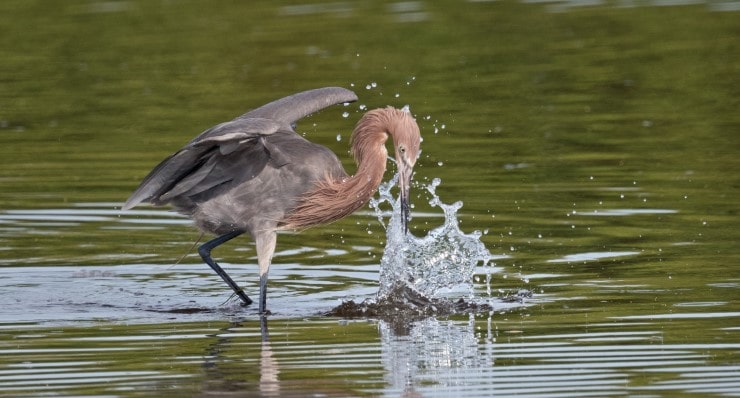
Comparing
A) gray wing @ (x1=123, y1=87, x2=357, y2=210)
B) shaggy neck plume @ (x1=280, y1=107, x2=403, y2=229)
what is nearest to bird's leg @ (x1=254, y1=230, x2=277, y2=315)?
shaggy neck plume @ (x1=280, y1=107, x2=403, y2=229)

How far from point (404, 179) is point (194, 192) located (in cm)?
144

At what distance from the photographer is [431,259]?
33.1ft

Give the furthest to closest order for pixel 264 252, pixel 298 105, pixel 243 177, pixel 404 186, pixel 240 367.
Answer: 1. pixel 298 105
2. pixel 264 252
3. pixel 243 177
4. pixel 404 186
5. pixel 240 367

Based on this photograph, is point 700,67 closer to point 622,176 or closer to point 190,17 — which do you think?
point 622,176

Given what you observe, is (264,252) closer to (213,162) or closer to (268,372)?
(213,162)

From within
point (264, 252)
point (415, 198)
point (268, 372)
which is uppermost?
point (415, 198)

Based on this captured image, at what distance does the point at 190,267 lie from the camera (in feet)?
37.5

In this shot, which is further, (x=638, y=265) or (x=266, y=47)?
(x=266, y=47)

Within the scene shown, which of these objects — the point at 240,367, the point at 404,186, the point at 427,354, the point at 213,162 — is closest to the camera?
the point at 240,367

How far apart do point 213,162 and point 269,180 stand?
17.2 inches

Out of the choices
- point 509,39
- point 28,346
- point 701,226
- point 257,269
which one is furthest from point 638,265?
point 509,39

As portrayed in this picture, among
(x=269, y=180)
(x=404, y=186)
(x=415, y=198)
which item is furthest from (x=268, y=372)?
(x=415, y=198)

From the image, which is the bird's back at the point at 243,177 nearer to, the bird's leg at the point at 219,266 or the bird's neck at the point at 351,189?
the bird's neck at the point at 351,189

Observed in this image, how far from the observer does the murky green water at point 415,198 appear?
787 cm
